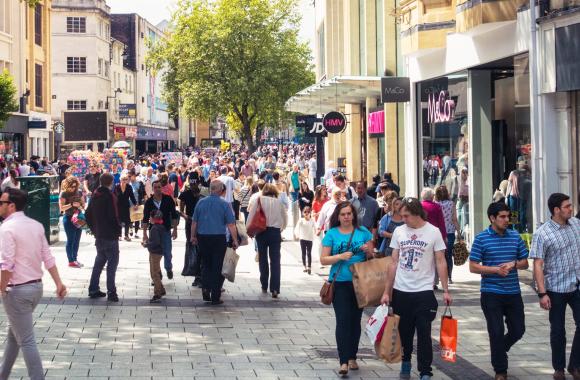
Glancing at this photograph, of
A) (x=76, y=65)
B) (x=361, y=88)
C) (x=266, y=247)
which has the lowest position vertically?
(x=266, y=247)

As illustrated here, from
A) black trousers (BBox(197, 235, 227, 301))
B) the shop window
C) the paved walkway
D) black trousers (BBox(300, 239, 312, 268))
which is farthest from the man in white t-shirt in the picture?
the shop window

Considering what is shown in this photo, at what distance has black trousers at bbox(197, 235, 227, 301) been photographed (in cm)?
1327

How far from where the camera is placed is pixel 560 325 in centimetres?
866

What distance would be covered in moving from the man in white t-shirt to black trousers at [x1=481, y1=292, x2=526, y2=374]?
41 cm

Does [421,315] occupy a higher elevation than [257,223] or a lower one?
lower

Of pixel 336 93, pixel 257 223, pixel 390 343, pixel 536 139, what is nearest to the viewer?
pixel 390 343

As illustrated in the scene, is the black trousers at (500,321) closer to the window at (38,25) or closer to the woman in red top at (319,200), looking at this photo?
the woman in red top at (319,200)

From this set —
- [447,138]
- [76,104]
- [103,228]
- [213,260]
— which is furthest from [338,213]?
[76,104]

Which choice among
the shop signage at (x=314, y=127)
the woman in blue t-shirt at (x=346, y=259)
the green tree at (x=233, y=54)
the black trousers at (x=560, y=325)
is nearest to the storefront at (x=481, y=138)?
the black trousers at (x=560, y=325)

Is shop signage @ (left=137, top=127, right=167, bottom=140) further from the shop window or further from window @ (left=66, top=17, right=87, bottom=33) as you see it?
the shop window

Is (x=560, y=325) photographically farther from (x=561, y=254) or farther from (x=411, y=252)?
(x=411, y=252)

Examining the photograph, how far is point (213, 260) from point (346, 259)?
15.7 ft

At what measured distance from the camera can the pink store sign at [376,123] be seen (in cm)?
2883

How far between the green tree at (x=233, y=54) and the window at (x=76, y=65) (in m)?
13.1
